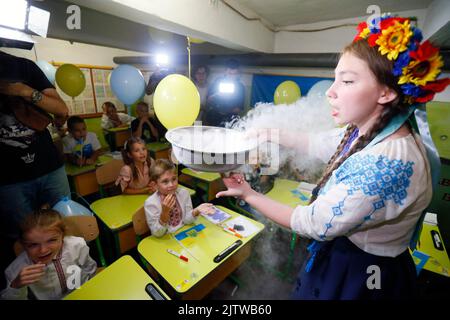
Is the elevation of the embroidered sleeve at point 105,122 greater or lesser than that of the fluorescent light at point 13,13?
lesser

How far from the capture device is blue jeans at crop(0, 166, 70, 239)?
5.54ft

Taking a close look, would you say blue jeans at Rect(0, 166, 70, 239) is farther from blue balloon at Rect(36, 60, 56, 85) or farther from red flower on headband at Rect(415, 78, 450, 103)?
blue balloon at Rect(36, 60, 56, 85)

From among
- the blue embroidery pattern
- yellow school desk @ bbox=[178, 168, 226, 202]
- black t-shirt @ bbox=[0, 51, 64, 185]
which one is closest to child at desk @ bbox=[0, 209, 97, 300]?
black t-shirt @ bbox=[0, 51, 64, 185]

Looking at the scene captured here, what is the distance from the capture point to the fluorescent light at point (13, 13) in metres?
1.20

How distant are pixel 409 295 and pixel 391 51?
120cm

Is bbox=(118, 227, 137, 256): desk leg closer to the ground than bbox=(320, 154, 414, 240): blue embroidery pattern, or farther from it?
closer to the ground

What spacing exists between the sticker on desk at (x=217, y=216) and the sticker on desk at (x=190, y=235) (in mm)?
139

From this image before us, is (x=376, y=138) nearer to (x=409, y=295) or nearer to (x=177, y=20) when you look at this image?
(x=409, y=295)

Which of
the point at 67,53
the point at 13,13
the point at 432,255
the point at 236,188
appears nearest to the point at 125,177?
the point at 13,13

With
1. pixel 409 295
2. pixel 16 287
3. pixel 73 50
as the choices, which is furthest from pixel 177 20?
pixel 73 50

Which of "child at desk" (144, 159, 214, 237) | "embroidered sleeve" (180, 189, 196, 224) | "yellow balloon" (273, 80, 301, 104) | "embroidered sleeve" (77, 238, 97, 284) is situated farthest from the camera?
"yellow balloon" (273, 80, 301, 104)

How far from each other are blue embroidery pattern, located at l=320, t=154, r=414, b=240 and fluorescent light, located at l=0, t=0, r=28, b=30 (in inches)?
79.6

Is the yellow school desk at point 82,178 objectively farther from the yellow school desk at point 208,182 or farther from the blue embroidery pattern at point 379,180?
the blue embroidery pattern at point 379,180

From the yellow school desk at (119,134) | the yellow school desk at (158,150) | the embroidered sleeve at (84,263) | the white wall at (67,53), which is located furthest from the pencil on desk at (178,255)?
the white wall at (67,53)
